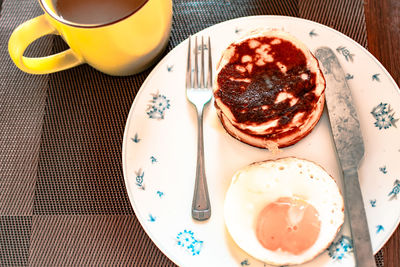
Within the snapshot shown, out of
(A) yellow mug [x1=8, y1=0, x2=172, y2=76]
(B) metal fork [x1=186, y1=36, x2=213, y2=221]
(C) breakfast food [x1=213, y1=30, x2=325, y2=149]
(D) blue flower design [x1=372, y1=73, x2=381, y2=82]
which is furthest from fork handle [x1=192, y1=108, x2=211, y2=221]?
(D) blue flower design [x1=372, y1=73, x2=381, y2=82]

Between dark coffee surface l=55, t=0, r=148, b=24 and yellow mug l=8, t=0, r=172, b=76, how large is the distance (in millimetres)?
38

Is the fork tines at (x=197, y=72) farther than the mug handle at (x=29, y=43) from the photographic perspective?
Yes

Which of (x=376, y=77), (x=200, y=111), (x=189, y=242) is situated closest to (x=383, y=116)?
(x=376, y=77)

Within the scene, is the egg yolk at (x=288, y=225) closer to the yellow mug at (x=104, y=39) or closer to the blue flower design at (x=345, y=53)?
the blue flower design at (x=345, y=53)

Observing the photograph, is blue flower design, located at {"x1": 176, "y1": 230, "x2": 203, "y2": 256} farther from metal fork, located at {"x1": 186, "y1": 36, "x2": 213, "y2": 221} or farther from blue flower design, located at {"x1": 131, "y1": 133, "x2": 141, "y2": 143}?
blue flower design, located at {"x1": 131, "y1": 133, "x2": 141, "y2": 143}

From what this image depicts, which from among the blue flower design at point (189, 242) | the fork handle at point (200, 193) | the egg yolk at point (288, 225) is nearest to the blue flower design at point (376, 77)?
Answer: the egg yolk at point (288, 225)

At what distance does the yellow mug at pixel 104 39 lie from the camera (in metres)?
0.98

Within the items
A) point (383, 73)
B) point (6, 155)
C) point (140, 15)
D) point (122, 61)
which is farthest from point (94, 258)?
point (383, 73)

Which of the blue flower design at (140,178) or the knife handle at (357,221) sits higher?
the blue flower design at (140,178)

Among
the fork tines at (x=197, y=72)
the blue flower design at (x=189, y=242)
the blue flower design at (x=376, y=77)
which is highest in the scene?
the fork tines at (x=197, y=72)

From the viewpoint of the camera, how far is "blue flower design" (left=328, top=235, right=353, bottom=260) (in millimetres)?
986

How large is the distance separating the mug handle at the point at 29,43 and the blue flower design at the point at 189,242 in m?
0.60

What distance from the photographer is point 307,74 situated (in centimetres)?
106

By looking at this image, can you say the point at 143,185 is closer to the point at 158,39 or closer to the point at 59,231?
the point at 59,231
